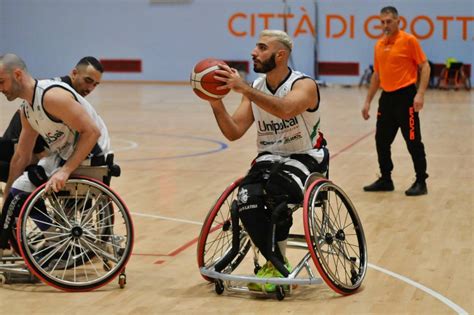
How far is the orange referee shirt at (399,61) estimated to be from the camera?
8094mm

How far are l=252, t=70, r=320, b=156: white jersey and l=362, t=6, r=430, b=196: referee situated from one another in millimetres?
3149

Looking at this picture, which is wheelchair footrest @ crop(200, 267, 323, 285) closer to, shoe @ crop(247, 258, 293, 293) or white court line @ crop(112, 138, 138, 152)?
shoe @ crop(247, 258, 293, 293)

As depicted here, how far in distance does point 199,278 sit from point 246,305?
2.01 ft

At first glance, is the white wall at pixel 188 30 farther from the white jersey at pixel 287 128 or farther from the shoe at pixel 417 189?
the white jersey at pixel 287 128

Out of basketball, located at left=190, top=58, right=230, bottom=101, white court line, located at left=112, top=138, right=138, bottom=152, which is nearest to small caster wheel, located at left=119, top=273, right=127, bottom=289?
basketball, located at left=190, top=58, right=230, bottom=101

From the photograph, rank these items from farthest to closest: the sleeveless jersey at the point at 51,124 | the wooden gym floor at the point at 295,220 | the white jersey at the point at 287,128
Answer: the white jersey at the point at 287,128, the sleeveless jersey at the point at 51,124, the wooden gym floor at the point at 295,220

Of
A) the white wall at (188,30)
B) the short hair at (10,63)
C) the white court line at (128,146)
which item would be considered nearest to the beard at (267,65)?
the short hair at (10,63)

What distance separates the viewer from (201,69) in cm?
471

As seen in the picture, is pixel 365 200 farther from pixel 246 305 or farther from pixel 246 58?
pixel 246 58

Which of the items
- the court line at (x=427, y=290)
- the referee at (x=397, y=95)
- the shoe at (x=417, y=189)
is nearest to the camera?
the court line at (x=427, y=290)

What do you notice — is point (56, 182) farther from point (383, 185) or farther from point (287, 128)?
point (383, 185)

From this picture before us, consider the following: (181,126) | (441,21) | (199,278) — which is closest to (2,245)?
(199,278)

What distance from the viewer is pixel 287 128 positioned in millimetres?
4953

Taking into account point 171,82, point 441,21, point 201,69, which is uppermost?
point 201,69
